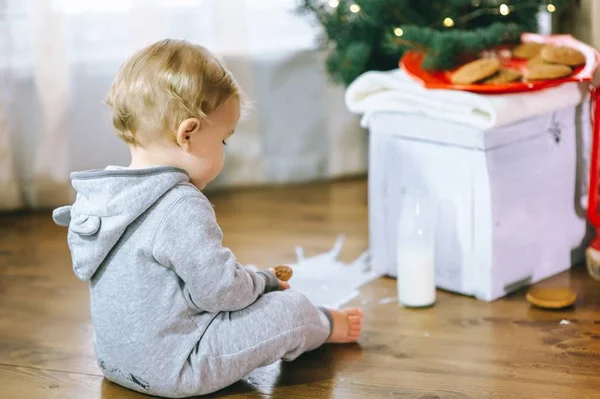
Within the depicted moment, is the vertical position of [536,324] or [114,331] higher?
[114,331]

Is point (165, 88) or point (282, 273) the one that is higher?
point (165, 88)

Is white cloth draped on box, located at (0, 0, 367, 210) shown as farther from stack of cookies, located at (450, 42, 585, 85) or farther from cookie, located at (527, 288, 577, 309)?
cookie, located at (527, 288, 577, 309)

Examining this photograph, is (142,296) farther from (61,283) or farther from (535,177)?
(535,177)

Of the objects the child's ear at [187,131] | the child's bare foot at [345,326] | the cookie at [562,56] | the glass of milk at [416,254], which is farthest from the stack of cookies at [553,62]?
the child's ear at [187,131]

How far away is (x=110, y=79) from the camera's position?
2.42 metres

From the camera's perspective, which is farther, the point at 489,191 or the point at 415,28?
the point at 415,28

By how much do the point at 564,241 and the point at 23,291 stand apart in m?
1.12

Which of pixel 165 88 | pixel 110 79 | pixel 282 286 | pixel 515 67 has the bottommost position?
pixel 282 286

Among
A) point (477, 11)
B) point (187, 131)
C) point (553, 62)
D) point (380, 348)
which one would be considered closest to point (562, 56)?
point (553, 62)

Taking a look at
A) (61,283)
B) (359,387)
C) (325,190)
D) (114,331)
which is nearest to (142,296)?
(114,331)

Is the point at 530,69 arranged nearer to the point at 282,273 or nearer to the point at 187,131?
the point at 282,273

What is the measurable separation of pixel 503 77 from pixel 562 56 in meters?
0.13

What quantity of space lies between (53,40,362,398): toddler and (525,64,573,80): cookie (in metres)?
0.61

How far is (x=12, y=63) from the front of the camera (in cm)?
236
